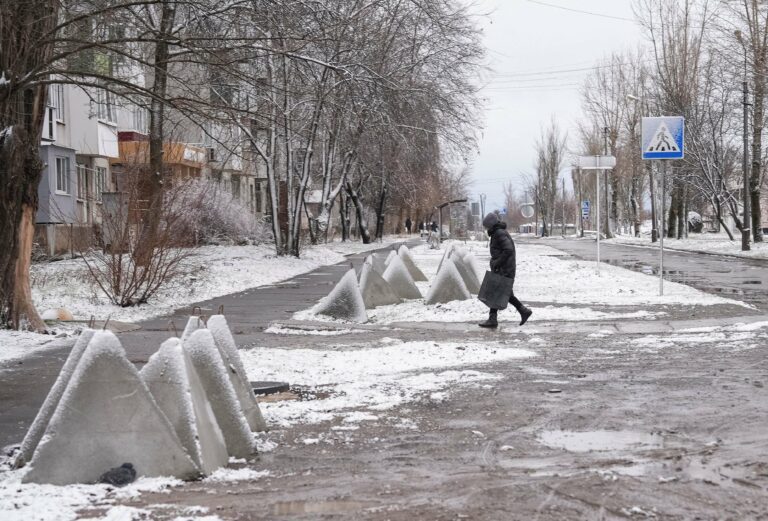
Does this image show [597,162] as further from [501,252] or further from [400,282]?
[501,252]

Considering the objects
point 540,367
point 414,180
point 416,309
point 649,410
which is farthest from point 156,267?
point 414,180

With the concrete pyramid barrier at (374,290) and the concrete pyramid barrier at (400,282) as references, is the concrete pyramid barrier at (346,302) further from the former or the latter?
the concrete pyramid barrier at (400,282)

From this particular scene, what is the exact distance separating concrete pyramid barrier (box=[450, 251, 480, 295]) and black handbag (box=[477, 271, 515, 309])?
15.0 feet

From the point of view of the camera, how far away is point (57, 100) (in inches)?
1385

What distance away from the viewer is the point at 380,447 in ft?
20.3

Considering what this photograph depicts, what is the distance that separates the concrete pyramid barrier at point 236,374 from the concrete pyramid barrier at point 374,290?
32.3ft

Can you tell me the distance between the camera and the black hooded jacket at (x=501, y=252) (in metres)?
13.9

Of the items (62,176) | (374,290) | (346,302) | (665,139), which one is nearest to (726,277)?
(665,139)

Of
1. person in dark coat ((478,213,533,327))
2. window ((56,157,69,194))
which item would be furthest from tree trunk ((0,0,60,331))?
window ((56,157,69,194))

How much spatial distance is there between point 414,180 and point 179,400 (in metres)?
48.9

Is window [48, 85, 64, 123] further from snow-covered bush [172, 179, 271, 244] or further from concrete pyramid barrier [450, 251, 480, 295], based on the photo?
concrete pyramid barrier [450, 251, 480, 295]

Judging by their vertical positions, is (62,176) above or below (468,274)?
above

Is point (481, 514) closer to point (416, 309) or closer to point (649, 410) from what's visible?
point (649, 410)

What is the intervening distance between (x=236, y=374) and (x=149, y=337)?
6291mm
